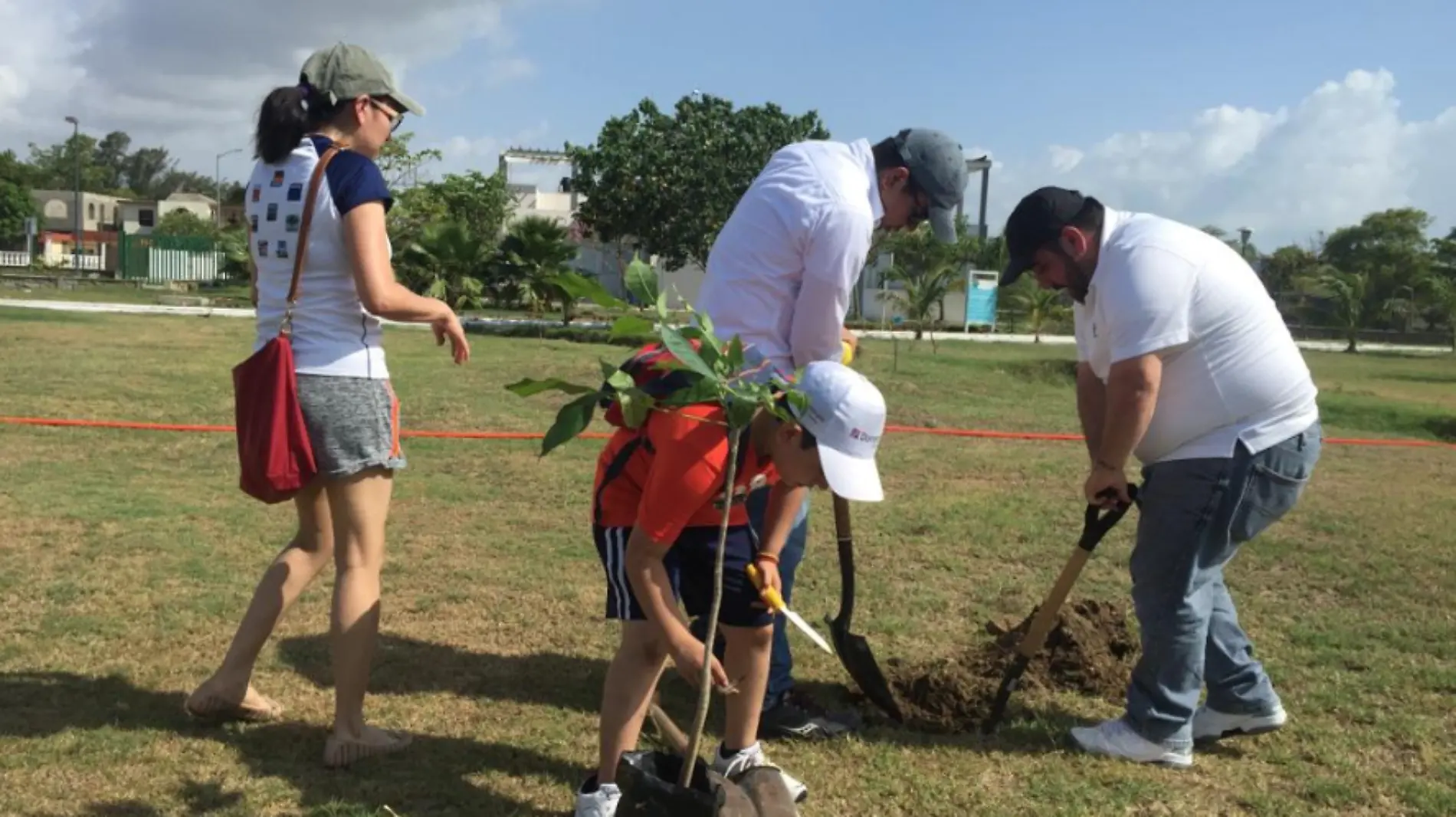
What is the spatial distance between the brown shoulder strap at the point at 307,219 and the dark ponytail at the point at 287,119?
0.33ft

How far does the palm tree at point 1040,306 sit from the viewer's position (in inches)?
1212

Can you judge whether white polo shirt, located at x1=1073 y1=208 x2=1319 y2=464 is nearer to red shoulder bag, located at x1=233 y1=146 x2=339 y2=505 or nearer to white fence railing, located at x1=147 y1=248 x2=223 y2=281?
red shoulder bag, located at x1=233 y1=146 x2=339 y2=505

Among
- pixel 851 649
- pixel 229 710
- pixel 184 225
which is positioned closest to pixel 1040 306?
pixel 851 649

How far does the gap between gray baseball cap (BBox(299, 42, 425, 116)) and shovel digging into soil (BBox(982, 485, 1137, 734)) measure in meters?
2.43

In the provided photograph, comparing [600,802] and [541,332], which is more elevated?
[541,332]

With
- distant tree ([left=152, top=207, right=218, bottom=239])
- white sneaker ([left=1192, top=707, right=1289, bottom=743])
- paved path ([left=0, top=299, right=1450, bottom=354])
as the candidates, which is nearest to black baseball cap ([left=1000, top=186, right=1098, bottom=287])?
white sneaker ([left=1192, top=707, right=1289, bottom=743])

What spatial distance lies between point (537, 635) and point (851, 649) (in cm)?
132

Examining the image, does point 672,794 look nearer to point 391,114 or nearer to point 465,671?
point 465,671

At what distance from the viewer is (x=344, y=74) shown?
3.09 metres

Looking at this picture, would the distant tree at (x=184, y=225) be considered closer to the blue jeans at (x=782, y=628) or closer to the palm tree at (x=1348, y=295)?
the palm tree at (x=1348, y=295)

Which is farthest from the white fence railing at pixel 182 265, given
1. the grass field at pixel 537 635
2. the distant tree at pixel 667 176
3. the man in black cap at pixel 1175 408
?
the man in black cap at pixel 1175 408

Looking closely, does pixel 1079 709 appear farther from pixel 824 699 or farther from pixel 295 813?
pixel 295 813

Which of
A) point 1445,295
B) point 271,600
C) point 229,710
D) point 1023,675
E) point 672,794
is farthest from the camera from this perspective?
point 1445,295

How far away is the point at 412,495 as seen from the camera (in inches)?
270
